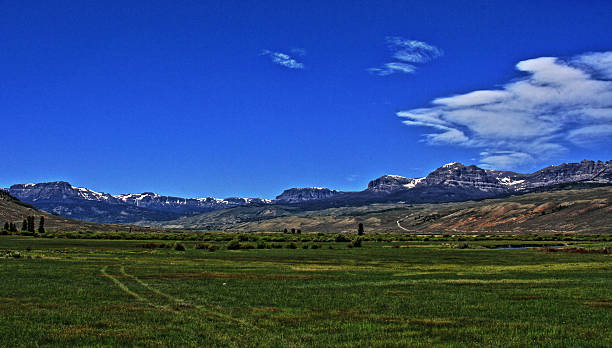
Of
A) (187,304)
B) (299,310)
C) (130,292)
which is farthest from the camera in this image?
(130,292)

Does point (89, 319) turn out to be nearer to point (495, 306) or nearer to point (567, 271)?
point (495, 306)

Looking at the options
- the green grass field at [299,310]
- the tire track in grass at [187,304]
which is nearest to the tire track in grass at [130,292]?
the green grass field at [299,310]

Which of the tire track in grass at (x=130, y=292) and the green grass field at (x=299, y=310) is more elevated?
the tire track in grass at (x=130, y=292)

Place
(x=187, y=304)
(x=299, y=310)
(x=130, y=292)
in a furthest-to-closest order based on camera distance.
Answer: (x=130, y=292), (x=187, y=304), (x=299, y=310)

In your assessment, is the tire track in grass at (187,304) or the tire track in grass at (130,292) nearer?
the tire track in grass at (187,304)

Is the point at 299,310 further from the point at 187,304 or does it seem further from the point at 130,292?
the point at 130,292

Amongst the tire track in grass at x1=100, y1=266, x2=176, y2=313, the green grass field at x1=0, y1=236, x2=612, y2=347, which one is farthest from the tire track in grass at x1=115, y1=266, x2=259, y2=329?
the tire track in grass at x1=100, y1=266, x2=176, y2=313

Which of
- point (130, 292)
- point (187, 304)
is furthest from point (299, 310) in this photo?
point (130, 292)

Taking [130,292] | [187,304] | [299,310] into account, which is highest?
[130,292]

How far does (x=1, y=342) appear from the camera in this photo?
17328 mm

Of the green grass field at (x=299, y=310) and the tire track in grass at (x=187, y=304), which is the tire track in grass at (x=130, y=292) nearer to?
the green grass field at (x=299, y=310)

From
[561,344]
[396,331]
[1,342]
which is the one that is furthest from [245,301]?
[561,344]

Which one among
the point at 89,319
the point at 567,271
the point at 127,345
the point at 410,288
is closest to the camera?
the point at 127,345

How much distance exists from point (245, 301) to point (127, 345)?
32.5 feet
